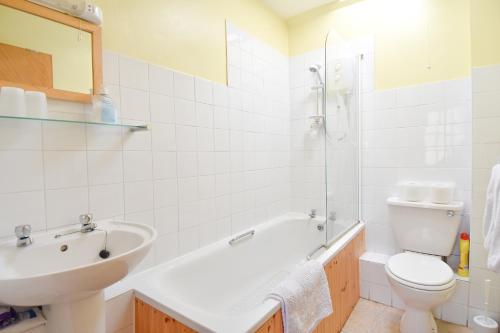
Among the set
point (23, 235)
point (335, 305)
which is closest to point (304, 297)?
point (335, 305)

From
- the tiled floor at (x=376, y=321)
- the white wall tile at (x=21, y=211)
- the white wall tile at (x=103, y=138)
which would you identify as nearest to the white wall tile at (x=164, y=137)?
the white wall tile at (x=103, y=138)

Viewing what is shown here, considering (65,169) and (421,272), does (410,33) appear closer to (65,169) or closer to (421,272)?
(421,272)

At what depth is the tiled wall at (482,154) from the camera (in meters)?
1.67

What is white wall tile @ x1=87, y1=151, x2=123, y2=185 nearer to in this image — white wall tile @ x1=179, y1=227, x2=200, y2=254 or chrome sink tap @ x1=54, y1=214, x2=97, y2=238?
chrome sink tap @ x1=54, y1=214, x2=97, y2=238

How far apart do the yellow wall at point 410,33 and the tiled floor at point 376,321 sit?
1804mm

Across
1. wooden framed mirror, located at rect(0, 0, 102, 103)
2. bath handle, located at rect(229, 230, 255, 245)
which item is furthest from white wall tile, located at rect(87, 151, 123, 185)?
bath handle, located at rect(229, 230, 255, 245)

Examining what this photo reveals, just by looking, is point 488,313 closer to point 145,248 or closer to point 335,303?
point 335,303

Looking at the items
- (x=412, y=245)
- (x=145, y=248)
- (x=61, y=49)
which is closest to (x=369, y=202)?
(x=412, y=245)

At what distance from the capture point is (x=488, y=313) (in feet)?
5.65

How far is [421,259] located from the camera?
1.81 meters

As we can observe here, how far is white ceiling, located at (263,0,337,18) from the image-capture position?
237 cm

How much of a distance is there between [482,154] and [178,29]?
2100 mm

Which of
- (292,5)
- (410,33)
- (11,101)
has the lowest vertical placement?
(11,101)

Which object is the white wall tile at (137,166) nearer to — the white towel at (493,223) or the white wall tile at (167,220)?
the white wall tile at (167,220)
